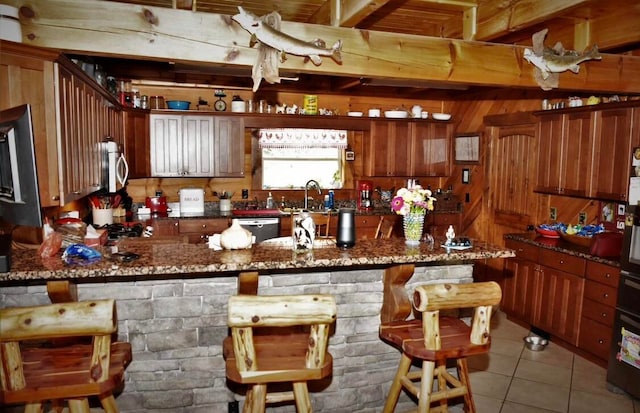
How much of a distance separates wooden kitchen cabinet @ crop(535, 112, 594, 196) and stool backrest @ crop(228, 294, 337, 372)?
352 cm

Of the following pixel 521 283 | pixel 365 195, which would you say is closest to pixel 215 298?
pixel 521 283

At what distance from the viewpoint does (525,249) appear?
472cm

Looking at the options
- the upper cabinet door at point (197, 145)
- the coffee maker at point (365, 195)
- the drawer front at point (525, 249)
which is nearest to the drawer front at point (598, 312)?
the drawer front at point (525, 249)

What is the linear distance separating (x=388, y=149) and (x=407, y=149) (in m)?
0.28

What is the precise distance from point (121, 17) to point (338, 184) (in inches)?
165

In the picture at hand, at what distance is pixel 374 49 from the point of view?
334 cm

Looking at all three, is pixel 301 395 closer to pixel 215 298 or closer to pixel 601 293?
pixel 215 298

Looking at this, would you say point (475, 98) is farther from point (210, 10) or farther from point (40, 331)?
point (40, 331)

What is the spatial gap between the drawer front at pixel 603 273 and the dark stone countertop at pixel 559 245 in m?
0.04

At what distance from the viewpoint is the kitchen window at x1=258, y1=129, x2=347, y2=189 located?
6.24 meters

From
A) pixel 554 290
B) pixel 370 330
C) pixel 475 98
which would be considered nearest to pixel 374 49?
pixel 370 330

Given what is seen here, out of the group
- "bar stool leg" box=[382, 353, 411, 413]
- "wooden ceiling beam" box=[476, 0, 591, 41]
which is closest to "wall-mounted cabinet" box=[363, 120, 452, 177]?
"wooden ceiling beam" box=[476, 0, 591, 41]

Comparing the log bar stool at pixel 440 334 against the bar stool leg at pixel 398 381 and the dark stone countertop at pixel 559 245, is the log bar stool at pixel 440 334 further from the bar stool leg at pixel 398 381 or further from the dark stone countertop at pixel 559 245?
the dark stone countertop at pixel 559 245

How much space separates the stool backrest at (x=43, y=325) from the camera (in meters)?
1.78
